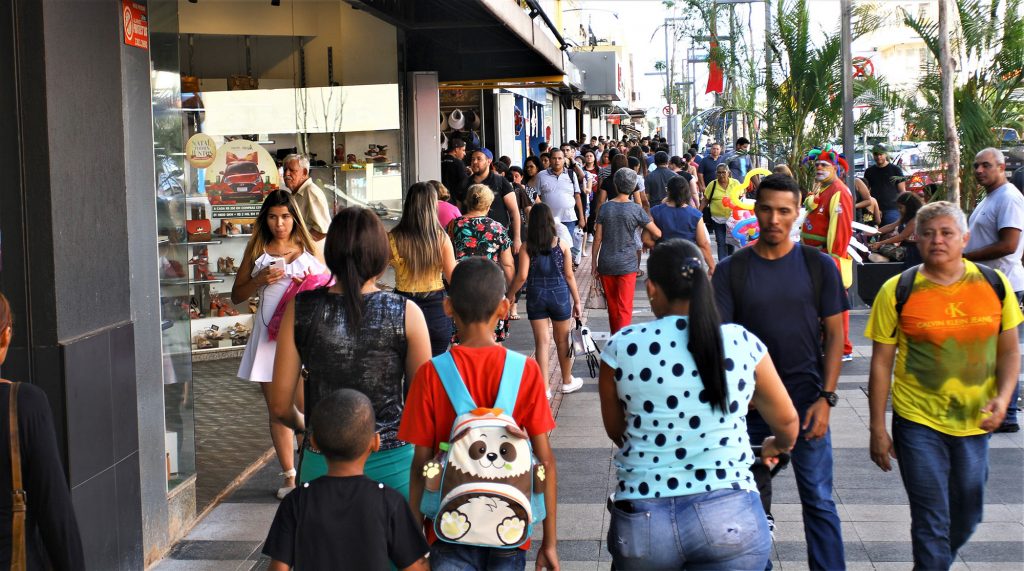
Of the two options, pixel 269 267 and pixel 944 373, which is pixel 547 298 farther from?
pixel 944 373

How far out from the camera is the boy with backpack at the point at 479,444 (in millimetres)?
3293

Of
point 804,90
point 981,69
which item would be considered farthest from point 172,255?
point 804,90

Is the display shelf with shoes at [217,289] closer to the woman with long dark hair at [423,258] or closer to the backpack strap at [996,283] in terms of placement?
the woman with long dark hair at [423,258]

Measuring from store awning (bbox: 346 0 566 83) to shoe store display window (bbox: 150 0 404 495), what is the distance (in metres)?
0.79

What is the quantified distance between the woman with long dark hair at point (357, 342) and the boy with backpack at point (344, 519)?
493 mm

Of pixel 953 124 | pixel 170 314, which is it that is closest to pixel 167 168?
pixel 170 314

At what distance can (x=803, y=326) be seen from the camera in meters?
4.45

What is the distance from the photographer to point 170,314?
5.99 metres

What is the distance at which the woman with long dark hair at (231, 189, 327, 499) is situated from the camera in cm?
610

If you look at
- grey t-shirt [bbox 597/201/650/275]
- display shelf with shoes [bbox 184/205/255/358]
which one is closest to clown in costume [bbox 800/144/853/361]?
grey t-shirt [bbox 597/201/650/275]

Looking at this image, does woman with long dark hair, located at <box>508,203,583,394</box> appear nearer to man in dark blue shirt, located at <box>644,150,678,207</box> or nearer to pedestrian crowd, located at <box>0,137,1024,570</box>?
pedestrian crowd, located at <box>0,137,1024,570</box>

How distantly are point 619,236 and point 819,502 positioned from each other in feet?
18.6

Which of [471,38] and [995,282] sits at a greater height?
[471,38]

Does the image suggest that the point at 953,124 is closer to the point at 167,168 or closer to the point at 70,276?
the point at 167,168
